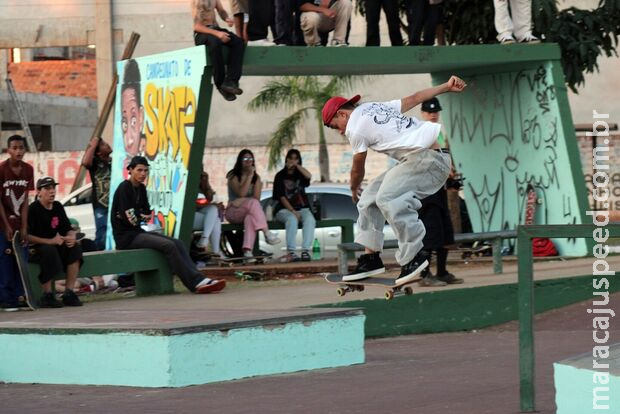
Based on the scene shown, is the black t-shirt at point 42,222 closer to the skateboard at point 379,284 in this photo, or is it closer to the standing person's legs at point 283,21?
the skateboard at point 379,284

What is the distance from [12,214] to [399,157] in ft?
15.0

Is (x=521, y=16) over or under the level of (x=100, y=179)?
over

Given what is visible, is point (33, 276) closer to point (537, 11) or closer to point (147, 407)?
point (147, 407)

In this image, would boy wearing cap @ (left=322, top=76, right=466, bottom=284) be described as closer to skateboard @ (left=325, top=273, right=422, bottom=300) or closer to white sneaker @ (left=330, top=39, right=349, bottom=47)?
skateboard @ (left=325, top=273, right=422, bottom=300)

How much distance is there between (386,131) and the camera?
9430 mm

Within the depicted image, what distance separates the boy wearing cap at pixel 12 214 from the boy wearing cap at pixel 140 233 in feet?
4.06

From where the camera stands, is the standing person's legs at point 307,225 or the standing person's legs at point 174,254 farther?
the standing person's legs at point 307,225

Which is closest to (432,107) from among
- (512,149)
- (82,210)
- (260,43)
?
(260,43)

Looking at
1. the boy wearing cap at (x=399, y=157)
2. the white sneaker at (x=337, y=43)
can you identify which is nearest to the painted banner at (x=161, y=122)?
the white sneaker at (x=337, y=43)

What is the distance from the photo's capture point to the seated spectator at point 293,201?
689 inches

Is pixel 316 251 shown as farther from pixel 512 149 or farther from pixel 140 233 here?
pixel 140 233

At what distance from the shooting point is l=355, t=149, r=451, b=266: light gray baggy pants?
9.62m

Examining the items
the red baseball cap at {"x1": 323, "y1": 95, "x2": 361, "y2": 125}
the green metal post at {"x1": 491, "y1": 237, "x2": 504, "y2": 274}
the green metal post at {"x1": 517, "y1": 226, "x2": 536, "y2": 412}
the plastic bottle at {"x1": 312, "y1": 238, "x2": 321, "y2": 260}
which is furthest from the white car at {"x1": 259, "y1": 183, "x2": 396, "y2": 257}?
the green metal post at {"x1": 517, "y1": 226, "x2": 536, "y2": 412}

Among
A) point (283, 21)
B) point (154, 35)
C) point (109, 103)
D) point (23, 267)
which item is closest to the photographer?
point (23, 267)
